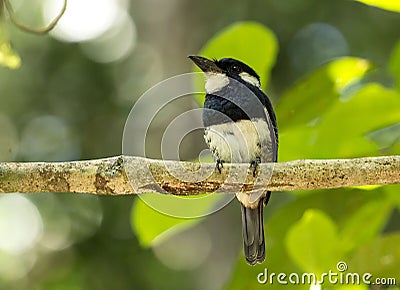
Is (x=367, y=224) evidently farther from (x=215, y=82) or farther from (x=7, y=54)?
(x=7, y=54)

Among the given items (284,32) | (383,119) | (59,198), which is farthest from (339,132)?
(59,198)

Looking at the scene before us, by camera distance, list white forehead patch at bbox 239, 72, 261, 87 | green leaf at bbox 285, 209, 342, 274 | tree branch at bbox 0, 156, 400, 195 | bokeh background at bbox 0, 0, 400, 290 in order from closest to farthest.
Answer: tree branch at bbox 0, 156, 400, 195, green leaf at bbox 285, 209, 342, 274, white forehead patch at bbox 239, 72, 261, 87, bokeh background at bbox 0, 0, 400, 290

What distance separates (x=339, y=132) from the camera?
5.45ft

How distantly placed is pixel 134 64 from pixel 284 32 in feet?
3.93

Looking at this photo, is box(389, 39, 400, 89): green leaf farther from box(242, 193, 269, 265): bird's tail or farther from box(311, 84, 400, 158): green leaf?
box(242, 193, 269, 265): bird's tail

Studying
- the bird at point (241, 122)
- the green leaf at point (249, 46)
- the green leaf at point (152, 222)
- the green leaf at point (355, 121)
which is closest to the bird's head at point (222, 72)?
the bird at point (241, 122)

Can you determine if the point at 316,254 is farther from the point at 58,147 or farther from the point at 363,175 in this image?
the point at 58,147

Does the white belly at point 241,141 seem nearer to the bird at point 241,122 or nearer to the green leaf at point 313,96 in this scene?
the bird at point 241,122

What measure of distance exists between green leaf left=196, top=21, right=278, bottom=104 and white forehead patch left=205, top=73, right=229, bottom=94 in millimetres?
276

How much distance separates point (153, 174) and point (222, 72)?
0.75m

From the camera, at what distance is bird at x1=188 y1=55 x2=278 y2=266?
6.66 feet

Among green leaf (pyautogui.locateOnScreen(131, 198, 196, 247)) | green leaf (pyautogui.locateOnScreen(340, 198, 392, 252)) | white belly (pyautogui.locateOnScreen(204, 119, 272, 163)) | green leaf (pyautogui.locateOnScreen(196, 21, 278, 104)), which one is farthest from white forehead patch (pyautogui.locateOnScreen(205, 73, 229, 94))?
green leaf (pyautogui.locateOnScreen(340, 198, 392, 252))

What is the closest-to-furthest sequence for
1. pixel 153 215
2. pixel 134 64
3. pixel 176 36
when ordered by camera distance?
pixel 153 215 < pixel 176 36 < pixel 134 64

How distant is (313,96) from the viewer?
1.82m
